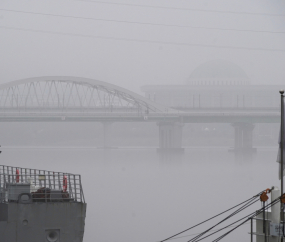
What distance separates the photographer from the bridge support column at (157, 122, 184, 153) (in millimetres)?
139750

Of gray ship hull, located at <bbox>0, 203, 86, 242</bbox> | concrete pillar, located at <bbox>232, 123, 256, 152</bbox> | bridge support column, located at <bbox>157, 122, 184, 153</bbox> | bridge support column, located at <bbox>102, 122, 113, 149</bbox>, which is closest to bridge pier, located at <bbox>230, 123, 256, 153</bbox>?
concrete pillar, located at <bbox>232, 123, 256, 152</bbox>

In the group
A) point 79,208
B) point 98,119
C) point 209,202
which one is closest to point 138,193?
point 209,202

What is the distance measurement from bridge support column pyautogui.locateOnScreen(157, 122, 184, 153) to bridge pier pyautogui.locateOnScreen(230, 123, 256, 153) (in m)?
16.2

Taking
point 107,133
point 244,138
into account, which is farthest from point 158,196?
point 107,133

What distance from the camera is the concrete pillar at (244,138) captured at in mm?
147500

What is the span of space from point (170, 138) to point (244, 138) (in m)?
20.4

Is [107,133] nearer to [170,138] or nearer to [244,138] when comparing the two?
[170,138]

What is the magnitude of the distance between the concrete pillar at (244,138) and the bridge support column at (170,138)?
16714 millimetres

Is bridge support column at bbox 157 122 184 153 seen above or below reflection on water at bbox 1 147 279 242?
above

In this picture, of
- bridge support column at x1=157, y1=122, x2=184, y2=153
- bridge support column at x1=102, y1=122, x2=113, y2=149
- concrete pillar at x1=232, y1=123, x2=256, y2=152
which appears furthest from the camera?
bridge support column at x1=102, y1=122, x2=113, y2=149

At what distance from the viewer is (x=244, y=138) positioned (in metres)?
148

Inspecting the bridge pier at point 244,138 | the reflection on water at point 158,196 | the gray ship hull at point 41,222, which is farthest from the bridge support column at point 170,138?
the gray ship hull at point 41,222

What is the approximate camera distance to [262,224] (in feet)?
54.1

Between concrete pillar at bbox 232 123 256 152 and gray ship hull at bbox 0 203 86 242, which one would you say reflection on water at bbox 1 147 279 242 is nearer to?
gray ship hull at bbox 0 203 86 242
